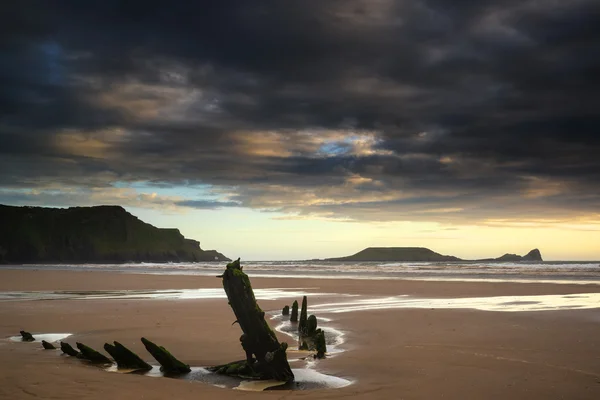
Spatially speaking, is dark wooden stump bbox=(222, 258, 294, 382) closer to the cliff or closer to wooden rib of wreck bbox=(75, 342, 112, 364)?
wooden rib of wreck bbox=(75, 342, 112, 364)

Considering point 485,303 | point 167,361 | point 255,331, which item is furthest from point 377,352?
point 485,303

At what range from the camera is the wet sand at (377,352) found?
8.79 meters

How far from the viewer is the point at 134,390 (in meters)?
8.69

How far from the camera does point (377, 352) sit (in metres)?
12.5

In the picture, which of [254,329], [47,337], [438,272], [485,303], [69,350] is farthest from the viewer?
[438,272]

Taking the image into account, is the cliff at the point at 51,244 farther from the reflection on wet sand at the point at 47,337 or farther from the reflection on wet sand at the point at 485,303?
the reflection on wet sand at the point at 47,337

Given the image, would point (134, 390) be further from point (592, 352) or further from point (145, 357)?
point (592, 352)

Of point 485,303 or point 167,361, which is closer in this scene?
point 167,361

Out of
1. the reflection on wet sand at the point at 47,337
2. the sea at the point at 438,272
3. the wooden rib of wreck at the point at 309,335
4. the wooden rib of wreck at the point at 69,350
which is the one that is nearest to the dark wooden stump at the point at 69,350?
the wooden rib of wreck at the point at 69,350

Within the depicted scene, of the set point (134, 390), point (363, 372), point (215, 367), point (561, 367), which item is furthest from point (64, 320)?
point (561, 367)

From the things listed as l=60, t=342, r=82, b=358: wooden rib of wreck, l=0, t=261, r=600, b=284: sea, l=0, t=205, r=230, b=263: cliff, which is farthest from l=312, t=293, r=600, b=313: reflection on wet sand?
l=0, t=205, r=230, b=263: cliff

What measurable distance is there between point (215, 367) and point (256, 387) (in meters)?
1.64

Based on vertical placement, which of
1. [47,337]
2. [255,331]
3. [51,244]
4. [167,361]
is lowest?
[47,337]

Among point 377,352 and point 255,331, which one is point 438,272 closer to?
point 377,352
